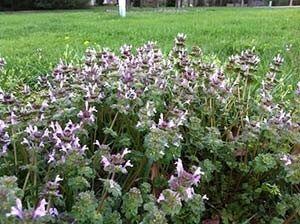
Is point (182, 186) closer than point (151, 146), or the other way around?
point (182, 186)

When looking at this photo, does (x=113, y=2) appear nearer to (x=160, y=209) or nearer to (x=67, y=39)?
(x=67, y=39)

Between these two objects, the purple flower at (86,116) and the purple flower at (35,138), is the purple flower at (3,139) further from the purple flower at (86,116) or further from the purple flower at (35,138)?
the purple flower at (86,116)

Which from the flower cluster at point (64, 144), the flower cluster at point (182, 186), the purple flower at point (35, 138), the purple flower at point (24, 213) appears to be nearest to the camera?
the purple flower at point (24, 213)

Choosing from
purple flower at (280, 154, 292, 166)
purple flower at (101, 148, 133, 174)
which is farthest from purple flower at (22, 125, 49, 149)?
purple flower at (280, 154, 292, 166)

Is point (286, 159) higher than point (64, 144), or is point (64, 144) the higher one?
point (64, 144)

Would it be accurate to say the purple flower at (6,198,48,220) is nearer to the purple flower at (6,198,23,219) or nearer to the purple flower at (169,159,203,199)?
the purple flower at (6,198,23,219)

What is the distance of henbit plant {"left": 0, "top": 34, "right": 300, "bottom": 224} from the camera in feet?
5.27

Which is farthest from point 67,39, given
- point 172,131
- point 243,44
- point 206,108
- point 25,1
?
point 25,1

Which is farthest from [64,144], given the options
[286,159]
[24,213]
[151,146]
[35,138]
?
[286,159]

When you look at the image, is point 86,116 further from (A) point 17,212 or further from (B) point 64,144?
(A) point 17,212

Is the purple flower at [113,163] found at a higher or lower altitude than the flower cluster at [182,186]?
higher

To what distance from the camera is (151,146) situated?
1.65 m

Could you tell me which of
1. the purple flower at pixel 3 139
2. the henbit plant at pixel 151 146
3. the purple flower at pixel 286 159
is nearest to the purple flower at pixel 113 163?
the henbit plant at pixel 151 146

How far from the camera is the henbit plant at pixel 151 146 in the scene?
1607 mm
